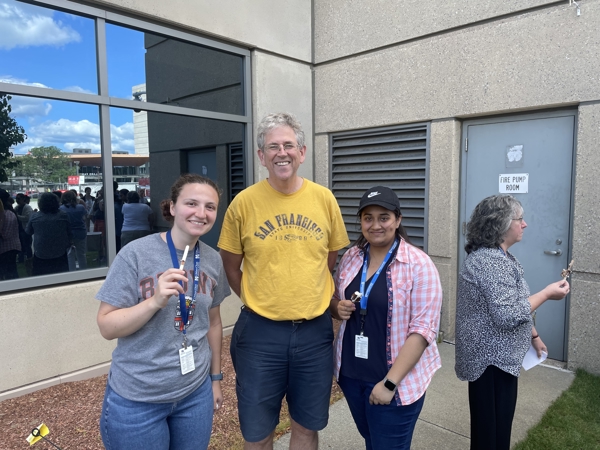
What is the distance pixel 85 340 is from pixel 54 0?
323cm

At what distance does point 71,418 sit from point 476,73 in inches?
199

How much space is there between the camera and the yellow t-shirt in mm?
2051

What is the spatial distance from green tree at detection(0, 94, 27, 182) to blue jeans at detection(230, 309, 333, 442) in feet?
10.3

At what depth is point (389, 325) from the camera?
191cm

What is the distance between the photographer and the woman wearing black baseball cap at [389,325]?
72.8 inches

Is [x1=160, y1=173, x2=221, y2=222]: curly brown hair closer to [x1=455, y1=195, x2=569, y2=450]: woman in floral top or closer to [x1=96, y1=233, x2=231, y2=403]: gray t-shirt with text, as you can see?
[x1=96, y1=233, x2=231, y2=403]: gray t-shirt with text

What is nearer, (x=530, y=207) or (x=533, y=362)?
(x=533, y=362)

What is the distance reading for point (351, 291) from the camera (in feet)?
6.72

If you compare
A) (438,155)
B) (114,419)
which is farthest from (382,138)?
(114,419)

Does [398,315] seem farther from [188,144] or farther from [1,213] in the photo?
[188,144]

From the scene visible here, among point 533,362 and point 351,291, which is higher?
point 351,291

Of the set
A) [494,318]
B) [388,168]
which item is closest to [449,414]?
[494,318]

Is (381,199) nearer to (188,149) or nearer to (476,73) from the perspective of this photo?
(476,73)

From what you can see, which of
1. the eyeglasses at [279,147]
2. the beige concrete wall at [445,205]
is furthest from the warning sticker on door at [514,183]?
the eyeglasses at [279,147]
